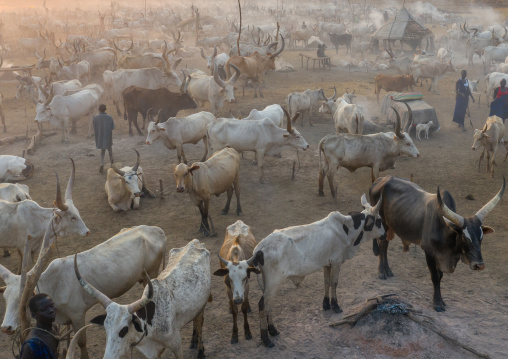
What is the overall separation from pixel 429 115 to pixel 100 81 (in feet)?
49.3

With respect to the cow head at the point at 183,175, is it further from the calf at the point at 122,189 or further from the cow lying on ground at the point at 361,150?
the cow lying on ground at the point at 361,150

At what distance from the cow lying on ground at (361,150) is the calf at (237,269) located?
385 cm

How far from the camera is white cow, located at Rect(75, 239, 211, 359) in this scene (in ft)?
15.6

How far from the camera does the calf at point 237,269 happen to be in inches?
239

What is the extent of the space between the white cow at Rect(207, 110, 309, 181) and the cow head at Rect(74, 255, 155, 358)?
23.9ft

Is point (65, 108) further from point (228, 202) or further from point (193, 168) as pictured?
point (193, 168)

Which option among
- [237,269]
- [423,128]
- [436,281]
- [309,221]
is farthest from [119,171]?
[423,128]

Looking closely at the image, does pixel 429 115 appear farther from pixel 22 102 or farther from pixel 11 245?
pixel 22 102

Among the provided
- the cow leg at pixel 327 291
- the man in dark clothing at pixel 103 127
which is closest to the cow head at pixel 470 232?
the cow leg at pixel 327 291

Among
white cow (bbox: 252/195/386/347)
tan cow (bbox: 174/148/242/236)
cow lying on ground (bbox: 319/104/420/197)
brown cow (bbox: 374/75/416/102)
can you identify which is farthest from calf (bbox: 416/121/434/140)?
white cow (bbox: 252/195/386/347)

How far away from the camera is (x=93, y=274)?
20.5 ft

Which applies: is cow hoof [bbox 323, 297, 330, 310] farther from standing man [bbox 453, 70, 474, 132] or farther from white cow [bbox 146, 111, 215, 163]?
standing man [bbox 453, 70, 474, 132]

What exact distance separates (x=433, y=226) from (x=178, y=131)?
763 centimetres

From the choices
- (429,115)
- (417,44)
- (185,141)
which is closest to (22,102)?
(185,141)
